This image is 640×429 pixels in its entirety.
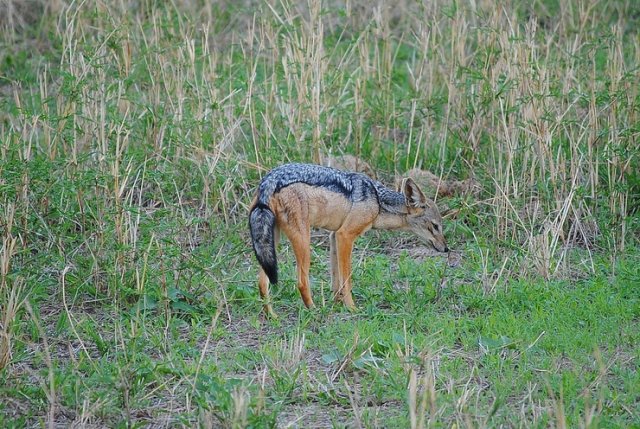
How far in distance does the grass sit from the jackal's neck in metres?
0.42

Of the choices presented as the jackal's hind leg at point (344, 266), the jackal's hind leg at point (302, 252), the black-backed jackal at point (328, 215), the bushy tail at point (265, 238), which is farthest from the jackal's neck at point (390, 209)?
the bushy tail at point (265, 238)

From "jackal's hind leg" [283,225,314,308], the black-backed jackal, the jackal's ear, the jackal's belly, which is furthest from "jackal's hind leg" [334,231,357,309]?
the jackal's ear

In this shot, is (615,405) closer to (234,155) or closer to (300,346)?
(300,346)

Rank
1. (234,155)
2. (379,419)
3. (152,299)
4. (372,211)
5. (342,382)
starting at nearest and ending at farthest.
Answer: (379,419) < (342,382) < (152,299) < (372,211) < (234,155)

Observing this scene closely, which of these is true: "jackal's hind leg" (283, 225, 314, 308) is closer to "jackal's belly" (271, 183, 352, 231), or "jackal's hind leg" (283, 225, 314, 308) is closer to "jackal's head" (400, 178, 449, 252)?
"jackal's belly" (271, 183, 352, 231)

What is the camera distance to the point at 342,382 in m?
6.18

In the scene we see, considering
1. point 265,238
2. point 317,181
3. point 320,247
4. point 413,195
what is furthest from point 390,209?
point 265,238

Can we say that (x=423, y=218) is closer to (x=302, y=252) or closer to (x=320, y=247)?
(x=320, y=247)

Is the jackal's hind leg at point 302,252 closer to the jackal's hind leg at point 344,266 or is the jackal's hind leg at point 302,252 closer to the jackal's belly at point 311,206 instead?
the jackal's belly at point 311,206

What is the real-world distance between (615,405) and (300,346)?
1942 millimetres

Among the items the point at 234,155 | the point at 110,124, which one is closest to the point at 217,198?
the point at 234,155

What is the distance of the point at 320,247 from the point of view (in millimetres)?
9000

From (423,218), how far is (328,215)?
0.97 m

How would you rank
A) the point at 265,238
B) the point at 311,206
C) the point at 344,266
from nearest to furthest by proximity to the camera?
the point at 265,238 → the point at 311,206 → the point at 344,266
